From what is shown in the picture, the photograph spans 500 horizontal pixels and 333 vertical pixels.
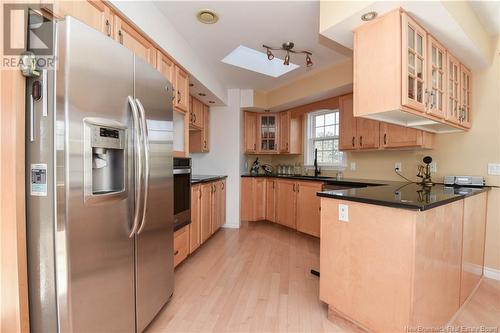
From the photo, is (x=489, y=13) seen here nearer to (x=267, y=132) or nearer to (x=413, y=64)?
(x=413, y=64)

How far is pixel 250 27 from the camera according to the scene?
225 centimetres

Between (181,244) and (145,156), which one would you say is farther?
(181,244)

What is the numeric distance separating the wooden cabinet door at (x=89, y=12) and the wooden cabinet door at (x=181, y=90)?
0.87 m

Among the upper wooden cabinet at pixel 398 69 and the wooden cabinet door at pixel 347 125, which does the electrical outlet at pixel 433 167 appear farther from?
the upper wooden cabinet at pixel 398 69

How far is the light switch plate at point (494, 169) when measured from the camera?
7.51 ft

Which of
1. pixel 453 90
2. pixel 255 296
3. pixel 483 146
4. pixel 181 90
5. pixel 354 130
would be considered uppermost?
pixel 181 90

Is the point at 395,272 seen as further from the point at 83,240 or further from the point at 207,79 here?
the point at 207,79

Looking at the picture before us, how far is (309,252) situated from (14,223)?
2.76 m

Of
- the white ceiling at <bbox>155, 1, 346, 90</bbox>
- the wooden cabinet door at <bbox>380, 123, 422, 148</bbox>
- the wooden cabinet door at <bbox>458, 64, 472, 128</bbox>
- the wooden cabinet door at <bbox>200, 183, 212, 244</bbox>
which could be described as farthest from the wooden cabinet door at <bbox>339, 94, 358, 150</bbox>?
the wooden cabinet door at <bbox>200, 183, 212, 244</bbox>

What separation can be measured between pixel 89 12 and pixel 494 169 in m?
3.53

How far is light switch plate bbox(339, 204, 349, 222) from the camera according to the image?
5.17 ft

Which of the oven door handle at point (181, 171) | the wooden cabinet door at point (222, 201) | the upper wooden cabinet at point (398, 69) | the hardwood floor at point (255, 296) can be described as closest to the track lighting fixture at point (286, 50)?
the upper wooden cabinet at point (398, 69)

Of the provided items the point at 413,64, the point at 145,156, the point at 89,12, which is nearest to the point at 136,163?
the point at 145,156

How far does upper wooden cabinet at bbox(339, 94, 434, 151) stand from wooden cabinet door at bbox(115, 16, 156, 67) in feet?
8.23
